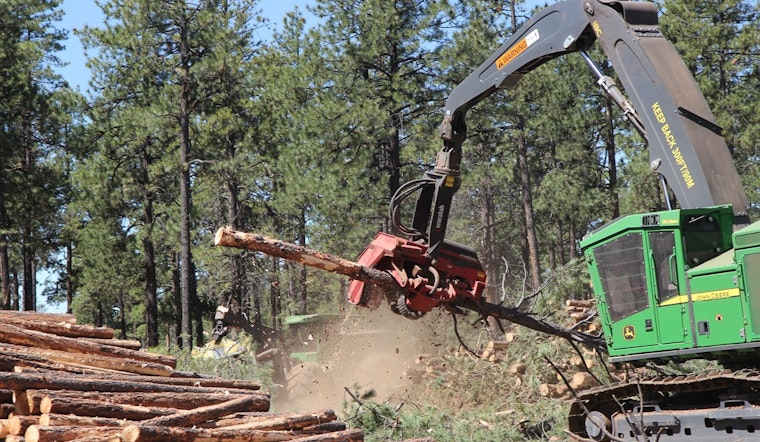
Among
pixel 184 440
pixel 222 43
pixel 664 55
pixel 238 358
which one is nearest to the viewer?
pixel 184 440

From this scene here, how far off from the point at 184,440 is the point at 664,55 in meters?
6.33

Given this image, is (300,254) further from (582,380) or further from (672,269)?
(582,380)

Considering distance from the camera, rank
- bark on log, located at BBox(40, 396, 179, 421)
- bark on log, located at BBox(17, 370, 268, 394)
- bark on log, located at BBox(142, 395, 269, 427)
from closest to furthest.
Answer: bark on log, located at BBox(40, 396, 179, 421) < bark on log, located at BBox(142, 395, 269, 427) < bark on log, located at BBox(17, 370, 268, 394)

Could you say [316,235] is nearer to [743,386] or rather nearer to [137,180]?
[137,180]

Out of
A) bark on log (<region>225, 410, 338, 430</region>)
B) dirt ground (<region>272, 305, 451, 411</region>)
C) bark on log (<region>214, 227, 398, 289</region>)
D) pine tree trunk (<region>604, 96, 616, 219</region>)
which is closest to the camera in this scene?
bark on log (<region>225, 410, 338, 430</region>)

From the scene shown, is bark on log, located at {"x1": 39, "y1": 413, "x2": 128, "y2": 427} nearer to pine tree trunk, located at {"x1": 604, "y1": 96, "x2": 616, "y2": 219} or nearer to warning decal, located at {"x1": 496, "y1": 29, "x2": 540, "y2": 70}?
warning decal, located at {"x1": 496, "y1": 29, "x2": 540, "y2": 70}

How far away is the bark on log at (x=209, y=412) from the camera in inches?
298

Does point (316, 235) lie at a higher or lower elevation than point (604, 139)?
lower

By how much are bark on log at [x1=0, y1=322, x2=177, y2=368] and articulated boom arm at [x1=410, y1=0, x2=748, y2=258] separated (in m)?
4.02

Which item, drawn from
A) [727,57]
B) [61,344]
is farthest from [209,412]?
[727,57]

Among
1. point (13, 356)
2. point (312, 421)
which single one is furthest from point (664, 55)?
point (13, 356)

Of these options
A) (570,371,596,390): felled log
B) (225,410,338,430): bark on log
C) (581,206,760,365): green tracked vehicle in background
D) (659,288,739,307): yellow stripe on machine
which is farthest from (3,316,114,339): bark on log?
(570,371,596,390): felled log

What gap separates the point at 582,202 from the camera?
30141 millimetres

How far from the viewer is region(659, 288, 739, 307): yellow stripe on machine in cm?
851
